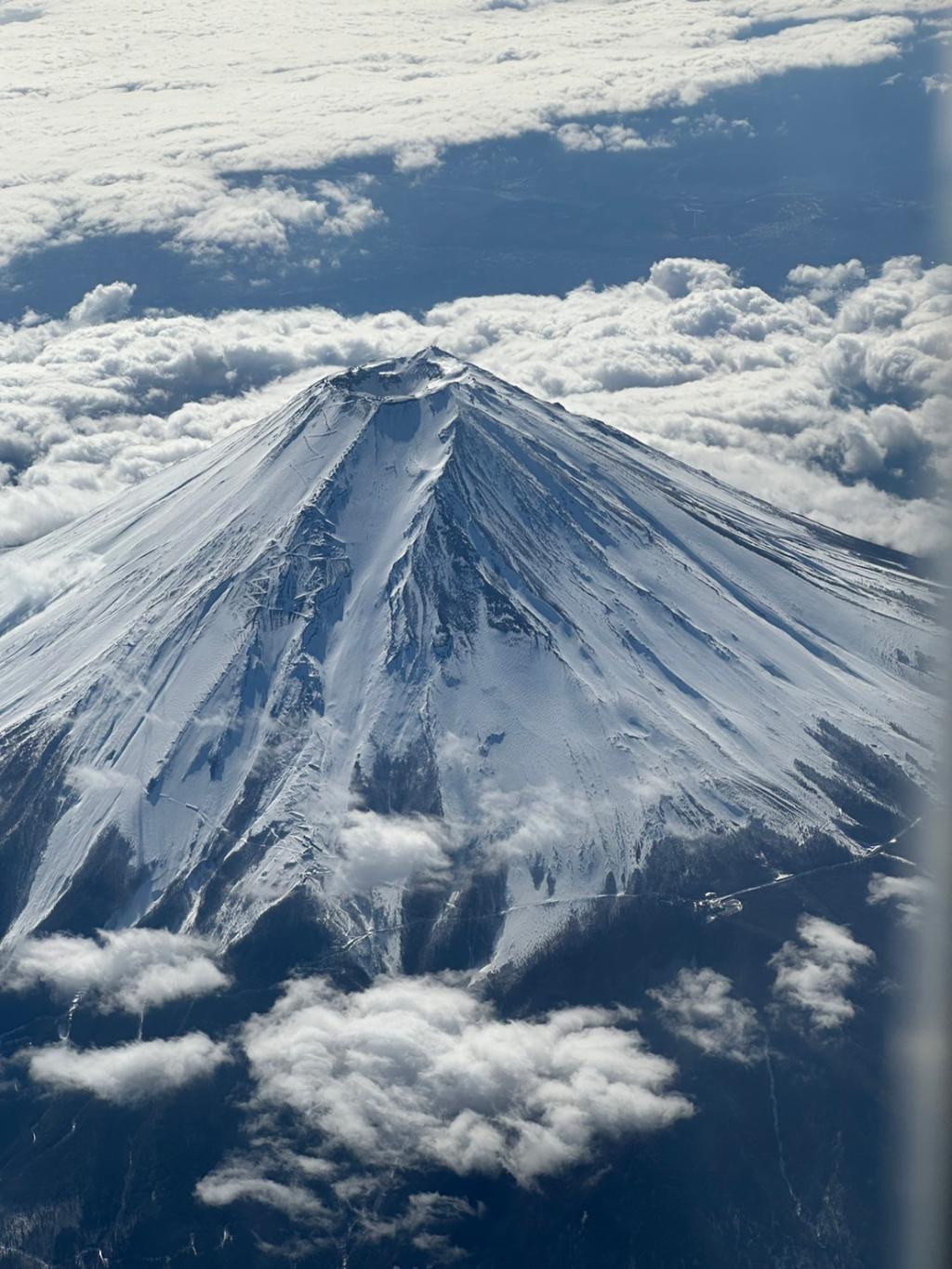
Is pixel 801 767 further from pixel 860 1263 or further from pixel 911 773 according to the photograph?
pixel 860 1263

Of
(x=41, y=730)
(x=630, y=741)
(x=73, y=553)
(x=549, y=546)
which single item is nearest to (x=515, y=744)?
(x=630, y=741)

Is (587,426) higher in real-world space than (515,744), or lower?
higher

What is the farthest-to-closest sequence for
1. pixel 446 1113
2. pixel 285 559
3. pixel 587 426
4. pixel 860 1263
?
pixel 587 426, pixel 285 559, pixel 446 1113, pixel 860 1263

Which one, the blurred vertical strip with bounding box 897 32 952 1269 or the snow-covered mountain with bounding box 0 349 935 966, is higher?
the snow-covered mountain with bounding box 0 349 935 966

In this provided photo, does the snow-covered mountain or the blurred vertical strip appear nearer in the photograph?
the blurred vertical strip

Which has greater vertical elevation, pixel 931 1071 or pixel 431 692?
pixel 431 692
